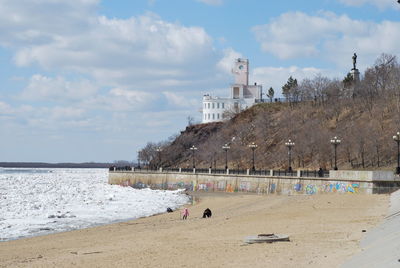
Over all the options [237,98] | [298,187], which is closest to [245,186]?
[298,187]

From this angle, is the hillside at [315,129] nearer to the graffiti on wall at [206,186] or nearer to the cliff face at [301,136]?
the cliff face at [301,136]

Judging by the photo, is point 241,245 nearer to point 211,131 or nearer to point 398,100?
point 398,100

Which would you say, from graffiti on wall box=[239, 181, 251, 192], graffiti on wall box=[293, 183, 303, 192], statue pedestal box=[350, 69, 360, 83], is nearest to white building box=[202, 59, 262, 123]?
statue pedestal box=[350, 69, 360, 83]

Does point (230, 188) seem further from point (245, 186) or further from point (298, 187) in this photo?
point (298, 187)

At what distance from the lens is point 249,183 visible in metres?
70.1

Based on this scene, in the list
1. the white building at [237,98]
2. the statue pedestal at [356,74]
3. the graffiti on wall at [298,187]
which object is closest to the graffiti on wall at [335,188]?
the graffiti on wall at [298,187]

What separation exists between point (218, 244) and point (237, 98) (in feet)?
423

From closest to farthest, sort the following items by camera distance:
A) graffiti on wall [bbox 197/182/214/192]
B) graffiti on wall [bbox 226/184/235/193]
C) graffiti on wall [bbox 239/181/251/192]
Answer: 1. graffiti on wall [bbox 239/181/251/192]
2. graffiti on wall [bbox 226/184/235/193]
3. graffiti on wall [bbox 197/182/214/192]

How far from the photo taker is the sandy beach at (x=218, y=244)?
722 inches

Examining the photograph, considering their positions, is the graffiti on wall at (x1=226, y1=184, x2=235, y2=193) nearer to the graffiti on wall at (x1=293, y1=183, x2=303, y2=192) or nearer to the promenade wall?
the promenade wall

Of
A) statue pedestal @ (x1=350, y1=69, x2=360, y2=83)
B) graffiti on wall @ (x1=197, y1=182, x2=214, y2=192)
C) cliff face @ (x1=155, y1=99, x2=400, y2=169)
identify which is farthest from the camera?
statue pedestal @ (x1=350, y1=69, x2=360, y2=83)

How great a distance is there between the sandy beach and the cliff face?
168ft

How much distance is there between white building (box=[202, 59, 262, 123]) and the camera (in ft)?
489

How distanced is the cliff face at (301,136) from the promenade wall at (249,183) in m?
19.1
